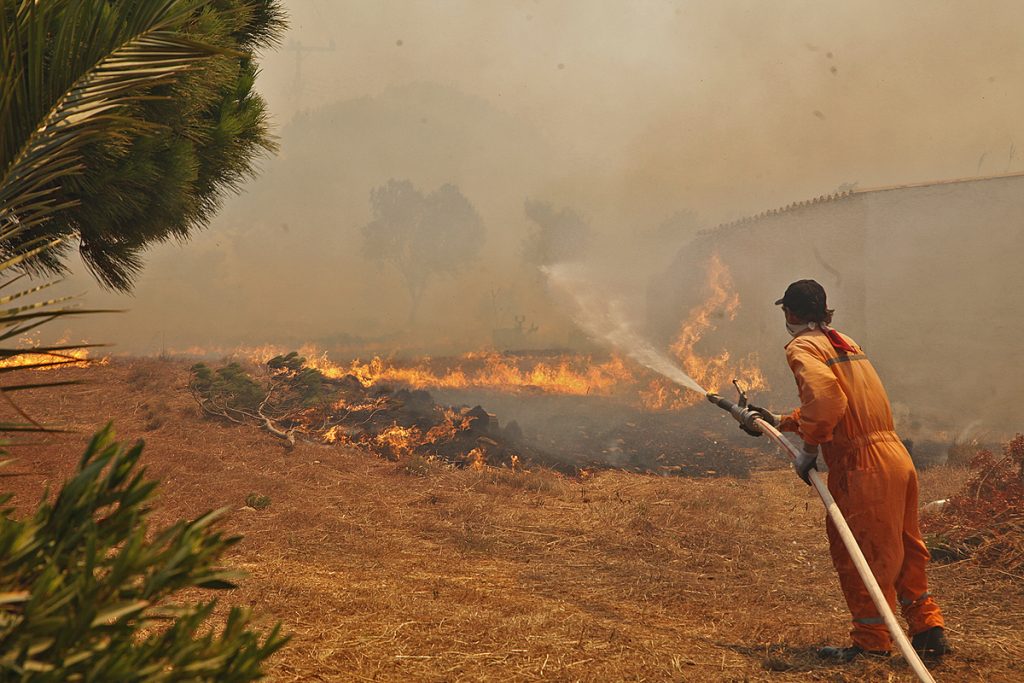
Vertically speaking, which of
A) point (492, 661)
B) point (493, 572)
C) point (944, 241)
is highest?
point (944, 241)

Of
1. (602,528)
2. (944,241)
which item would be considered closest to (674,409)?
(944,241)

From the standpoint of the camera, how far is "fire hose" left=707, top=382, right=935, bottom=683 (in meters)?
3.55

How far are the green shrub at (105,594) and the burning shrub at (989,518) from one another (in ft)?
23.3

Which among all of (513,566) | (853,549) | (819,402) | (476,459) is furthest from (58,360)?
(476,459)

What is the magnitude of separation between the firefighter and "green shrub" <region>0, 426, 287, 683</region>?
11.9ft

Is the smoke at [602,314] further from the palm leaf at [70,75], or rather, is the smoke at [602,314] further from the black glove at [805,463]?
the palm leaf at [70,75]

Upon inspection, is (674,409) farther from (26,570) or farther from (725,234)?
(26,570)

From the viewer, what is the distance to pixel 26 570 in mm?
1697

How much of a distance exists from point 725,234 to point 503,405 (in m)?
9.25

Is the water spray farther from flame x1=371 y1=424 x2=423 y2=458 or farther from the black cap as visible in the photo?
flame x1=371 y1=424 x2=423 y2=458

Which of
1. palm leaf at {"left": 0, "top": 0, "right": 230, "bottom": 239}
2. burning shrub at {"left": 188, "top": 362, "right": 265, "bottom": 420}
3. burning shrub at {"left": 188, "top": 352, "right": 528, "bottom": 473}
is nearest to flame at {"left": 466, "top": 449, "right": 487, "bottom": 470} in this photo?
burning shrub at {"left": 188, "top": 352, "right": 528, "bottom": 473}

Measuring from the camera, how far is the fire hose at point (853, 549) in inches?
140

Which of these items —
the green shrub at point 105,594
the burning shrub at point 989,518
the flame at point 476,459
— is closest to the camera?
the green shrub at point 105,594

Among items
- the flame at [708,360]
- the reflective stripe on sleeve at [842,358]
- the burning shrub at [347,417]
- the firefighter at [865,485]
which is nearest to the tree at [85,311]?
the firefighter at [865,485]
